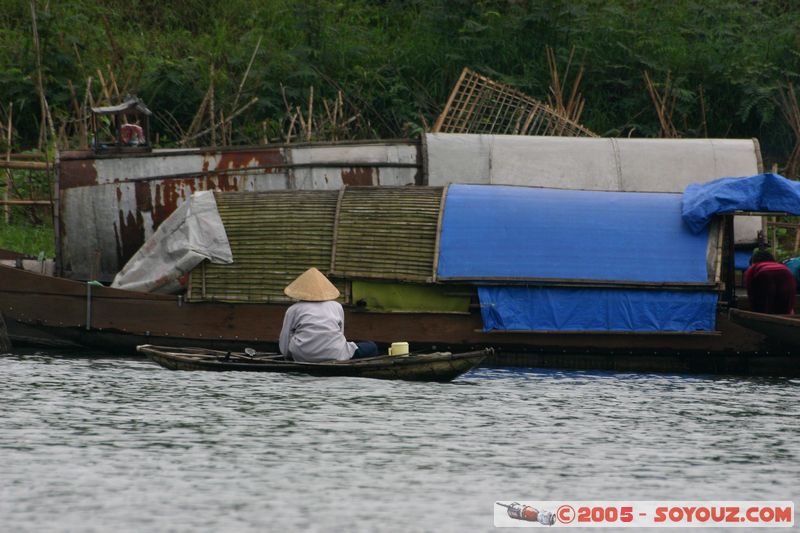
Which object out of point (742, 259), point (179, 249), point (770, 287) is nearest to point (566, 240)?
point (770, 287)

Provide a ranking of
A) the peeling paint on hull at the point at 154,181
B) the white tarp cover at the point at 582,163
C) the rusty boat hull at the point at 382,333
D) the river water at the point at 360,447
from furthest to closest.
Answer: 1. the white tarp cover at the point at 582,163
2. the peeling paint on hull at the point at 154,181
3. the rusty boat hull at the point at 382,333
4. the river water at the point at 360,447

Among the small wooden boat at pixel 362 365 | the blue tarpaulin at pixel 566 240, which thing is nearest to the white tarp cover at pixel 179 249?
the small wooden boat at pixel 362 365

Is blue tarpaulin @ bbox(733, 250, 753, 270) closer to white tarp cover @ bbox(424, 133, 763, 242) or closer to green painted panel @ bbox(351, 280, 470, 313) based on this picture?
white tarp cover @ bbox(424, 133, 763, 242)

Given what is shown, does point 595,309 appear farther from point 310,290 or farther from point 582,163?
point 310,290

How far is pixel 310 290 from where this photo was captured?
1427 centimetres

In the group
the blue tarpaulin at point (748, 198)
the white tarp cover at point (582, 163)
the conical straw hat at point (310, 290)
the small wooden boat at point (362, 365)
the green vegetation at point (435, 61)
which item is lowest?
the small wooden boat at point (362, 365)

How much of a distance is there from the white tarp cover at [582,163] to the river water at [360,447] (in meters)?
3.21

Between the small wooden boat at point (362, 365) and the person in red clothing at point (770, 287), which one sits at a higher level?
the person in red clothing at point (770, 287)

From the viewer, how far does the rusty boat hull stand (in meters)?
15.8

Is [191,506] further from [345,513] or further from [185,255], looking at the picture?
[185,255]

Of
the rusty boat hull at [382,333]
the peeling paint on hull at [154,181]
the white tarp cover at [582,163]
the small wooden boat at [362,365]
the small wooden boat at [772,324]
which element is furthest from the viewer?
the white tarp cover at [582,163]

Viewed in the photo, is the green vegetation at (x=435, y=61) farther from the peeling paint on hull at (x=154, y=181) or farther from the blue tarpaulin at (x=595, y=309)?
the blue tarpaulin at (x=595, y=309)

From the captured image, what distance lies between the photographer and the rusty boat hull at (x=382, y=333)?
15.8 m

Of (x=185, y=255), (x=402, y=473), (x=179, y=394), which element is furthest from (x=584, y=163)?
(x=402, y=473)
